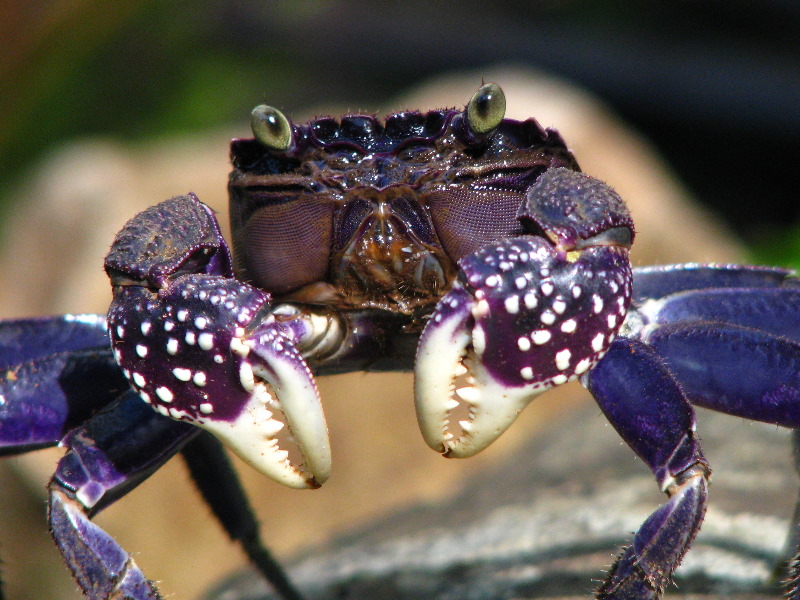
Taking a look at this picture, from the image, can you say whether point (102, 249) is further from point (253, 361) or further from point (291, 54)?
point (291, 54)

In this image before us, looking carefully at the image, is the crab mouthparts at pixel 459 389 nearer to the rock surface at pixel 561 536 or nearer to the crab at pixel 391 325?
the crab at pixel 391 325

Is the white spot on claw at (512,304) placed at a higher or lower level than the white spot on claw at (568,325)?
higher

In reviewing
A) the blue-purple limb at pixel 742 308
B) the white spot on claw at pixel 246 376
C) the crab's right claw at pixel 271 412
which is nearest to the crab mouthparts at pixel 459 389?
the crab's right claw at pixel 271 412

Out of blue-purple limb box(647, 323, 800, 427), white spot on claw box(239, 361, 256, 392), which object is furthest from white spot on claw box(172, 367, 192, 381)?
blue-purple limb box(647, 323, 800, 427)

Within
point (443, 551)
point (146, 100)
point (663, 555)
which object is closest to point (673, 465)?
point (663, 555)

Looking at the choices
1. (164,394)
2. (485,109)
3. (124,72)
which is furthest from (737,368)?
(124,72)

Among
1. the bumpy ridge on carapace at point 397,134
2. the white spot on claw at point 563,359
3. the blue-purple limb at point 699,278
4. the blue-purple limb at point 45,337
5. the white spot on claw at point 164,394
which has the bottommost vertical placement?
the blue-purple limb at point 45,337

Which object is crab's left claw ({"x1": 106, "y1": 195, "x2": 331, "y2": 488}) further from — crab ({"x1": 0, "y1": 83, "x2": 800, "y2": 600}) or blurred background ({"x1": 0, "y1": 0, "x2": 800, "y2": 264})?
blurred background ({"x1": 0, "y1": 0, "x2": 800, "y2": 264})

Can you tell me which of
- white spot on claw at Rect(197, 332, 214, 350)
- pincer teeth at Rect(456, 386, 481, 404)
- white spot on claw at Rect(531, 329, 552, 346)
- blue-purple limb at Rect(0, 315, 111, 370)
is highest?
white spot on claw at Rect(197, 332, 214, 350)
